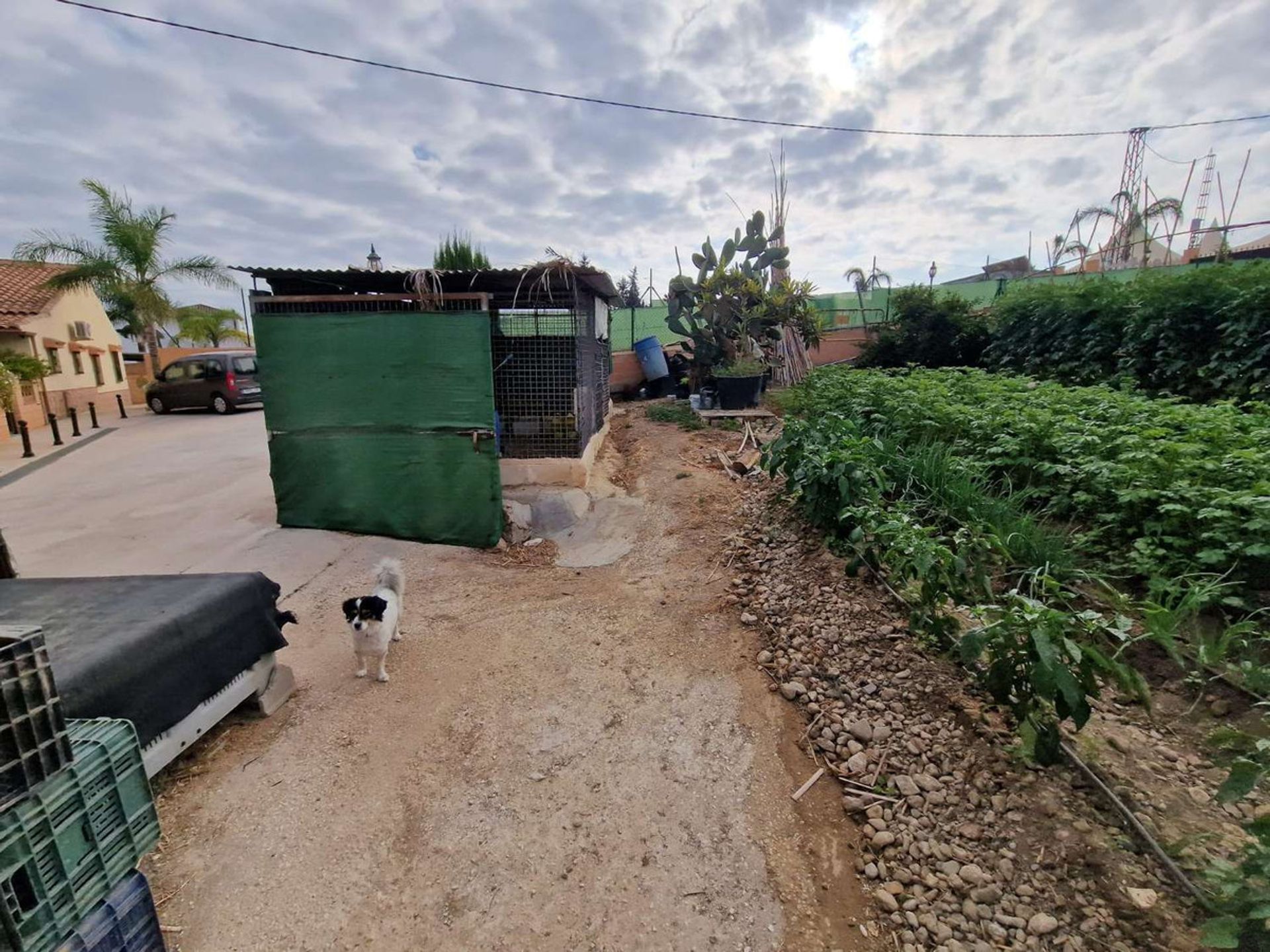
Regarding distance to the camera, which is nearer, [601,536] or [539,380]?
[601,536]

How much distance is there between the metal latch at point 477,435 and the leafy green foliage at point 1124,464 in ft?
11.6

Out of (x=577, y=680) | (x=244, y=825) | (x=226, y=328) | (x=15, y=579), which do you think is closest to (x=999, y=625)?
(x=577, y=680)

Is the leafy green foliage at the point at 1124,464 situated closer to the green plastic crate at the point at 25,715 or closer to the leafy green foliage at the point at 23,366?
the green plastic crate at the point at 25,715

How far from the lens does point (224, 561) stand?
4.84 meters

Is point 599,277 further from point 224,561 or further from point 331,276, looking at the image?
point 224,561

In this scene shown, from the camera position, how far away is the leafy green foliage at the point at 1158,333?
6.43 meters

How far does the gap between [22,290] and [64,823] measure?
826 inches

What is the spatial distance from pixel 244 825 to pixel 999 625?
2.99 m

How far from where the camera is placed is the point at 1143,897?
1683mm

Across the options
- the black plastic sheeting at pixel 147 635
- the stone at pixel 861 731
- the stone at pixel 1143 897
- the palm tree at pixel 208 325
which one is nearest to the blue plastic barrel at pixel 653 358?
the black plastic sheeting at pixel 147 635

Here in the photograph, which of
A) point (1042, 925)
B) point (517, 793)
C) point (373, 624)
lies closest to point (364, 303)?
point (373, 624)

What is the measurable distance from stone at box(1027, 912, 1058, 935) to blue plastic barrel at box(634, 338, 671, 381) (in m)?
12.4

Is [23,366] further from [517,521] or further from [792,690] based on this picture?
[792,690]

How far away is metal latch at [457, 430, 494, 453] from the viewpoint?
5.18m
